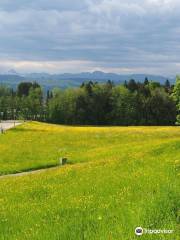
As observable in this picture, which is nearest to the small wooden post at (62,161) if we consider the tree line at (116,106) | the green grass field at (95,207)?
the green grass field at (95,207)

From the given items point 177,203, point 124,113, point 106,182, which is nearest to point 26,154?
point 106,182

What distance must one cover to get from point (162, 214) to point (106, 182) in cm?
857

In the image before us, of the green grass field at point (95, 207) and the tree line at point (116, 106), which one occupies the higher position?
the green grass field at point (95, 207)

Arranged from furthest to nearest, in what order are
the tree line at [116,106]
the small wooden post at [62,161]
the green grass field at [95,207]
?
the tree line at [116,106]
the small wooden post at [62,161]
the green grass field at [95,207]

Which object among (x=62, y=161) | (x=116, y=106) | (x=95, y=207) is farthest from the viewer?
(x=116, y=106)

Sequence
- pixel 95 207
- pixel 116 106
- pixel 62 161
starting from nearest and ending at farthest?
pixel 95 207, pixel 62 161, pixel 116 106

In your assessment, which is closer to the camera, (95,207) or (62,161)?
(95,207)

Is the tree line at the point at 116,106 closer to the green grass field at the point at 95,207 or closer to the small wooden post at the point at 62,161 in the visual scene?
the small wooden post at the point at 62,161

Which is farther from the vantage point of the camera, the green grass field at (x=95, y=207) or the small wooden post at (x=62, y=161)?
the small wooden post at (x=62, y=161)

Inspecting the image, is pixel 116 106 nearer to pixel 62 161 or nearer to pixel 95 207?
pixel 62 161

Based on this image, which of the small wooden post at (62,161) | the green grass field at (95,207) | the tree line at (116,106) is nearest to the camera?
the green grass field at (95,207)

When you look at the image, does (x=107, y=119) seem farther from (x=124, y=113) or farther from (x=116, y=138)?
(x=116, y=138)

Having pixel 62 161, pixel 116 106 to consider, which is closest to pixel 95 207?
pixel 62 161

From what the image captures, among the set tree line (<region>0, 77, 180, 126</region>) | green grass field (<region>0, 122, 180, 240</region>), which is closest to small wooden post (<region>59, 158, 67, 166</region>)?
green grass field (<region>0, 122, 180, 240</region>)
